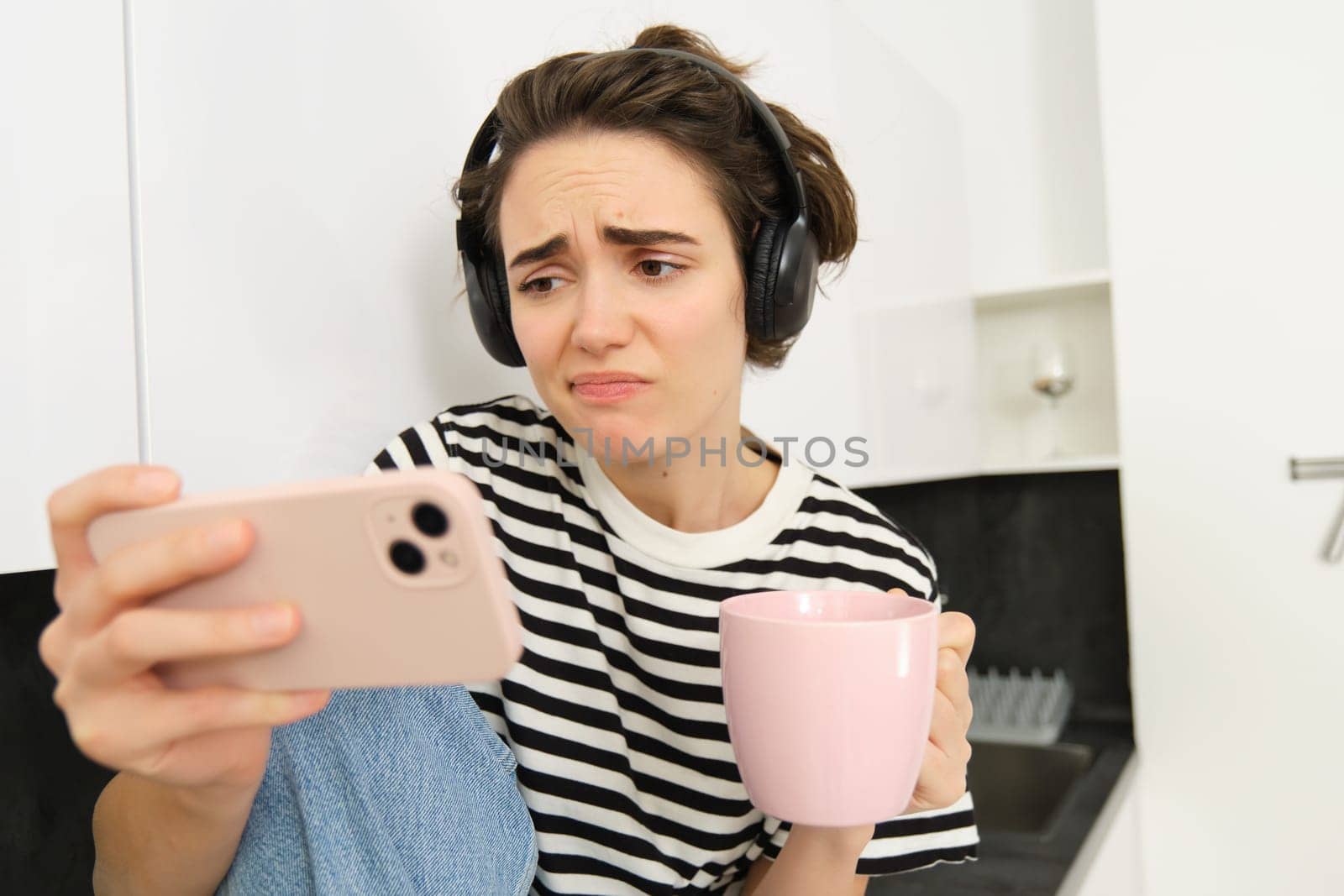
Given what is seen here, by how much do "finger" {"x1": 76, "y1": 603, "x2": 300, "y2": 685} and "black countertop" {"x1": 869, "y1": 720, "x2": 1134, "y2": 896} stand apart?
1.07m

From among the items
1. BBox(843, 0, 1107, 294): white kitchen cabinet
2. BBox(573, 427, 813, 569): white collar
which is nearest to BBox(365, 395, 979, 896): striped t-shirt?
BBox(573, 427, 813, 569): white collar

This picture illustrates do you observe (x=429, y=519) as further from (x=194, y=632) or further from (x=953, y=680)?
(x=953, y=680)

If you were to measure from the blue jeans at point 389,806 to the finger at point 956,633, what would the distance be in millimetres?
337

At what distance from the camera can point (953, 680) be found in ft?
2.20

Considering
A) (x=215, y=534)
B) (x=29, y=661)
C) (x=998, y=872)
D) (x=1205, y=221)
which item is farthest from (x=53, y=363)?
(x=1205, y=221)

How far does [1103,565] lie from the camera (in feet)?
7.31

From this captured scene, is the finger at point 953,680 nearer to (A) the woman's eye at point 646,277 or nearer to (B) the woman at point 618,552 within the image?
(B) the woman at point 618,552

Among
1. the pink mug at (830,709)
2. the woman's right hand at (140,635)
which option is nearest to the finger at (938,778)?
the pink mug at (830,709)

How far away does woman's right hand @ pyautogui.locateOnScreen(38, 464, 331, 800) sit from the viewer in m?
0.39

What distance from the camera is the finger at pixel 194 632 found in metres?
0.39

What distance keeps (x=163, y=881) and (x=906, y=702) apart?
17.8 inches

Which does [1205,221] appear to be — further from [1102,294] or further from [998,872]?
[998,872]

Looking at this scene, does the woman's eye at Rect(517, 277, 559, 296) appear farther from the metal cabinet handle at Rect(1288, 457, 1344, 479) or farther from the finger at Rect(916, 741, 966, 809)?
the metal cabinet handle at Rect(1288, 457, 1344, 479)

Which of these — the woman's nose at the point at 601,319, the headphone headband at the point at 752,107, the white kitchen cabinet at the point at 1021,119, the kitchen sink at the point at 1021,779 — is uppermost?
the white kitchen cabinet at the point at 1021,119
